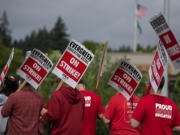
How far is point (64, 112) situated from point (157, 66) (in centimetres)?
154

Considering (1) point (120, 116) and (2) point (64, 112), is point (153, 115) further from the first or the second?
(1) point (120, 116)

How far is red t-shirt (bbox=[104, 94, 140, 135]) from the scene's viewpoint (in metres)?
6.66

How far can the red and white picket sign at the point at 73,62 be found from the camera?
18.3 ft

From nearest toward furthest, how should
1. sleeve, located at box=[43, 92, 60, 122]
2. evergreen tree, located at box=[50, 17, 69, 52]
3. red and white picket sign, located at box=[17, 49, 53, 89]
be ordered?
sleeve, located at box=[43, 92, 60, 122] → red and white picket sign, located at box=[17, 49, 53, 89] → evergreen tree, located at box=[50, 17, 69, 52]

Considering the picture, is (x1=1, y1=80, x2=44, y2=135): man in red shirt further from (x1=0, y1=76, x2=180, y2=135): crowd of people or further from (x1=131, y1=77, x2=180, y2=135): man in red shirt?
(x1=131, y1=77, x2=180, y2=135): man in red shirt

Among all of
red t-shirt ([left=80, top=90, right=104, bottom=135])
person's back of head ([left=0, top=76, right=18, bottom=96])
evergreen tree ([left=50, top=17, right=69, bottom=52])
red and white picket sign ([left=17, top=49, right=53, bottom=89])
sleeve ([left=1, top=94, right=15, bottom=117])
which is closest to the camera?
sleeve ([left=1, top=94, right=15, bottom=117])

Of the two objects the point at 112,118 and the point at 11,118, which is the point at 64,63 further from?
the point at 112,118

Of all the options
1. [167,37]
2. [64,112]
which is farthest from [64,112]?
[167,37]

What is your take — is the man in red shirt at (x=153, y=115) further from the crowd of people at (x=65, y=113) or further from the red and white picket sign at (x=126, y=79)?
the red and white picket sign at (x=126, y=79)

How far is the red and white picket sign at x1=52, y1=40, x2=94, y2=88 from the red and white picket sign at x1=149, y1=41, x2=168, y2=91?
3.11 feet

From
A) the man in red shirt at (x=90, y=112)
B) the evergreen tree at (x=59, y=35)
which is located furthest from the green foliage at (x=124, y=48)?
the man in red shirt at (x=90, y=112)

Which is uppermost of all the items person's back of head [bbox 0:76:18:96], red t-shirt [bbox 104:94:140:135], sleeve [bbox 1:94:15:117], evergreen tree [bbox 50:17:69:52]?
evergreen tree [bbox 50:17:69:52]

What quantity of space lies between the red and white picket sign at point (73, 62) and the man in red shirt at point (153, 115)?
104 centimetres

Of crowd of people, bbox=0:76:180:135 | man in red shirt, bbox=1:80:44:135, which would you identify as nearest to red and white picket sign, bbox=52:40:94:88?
crowd of people, bbox=0:76:180:135
